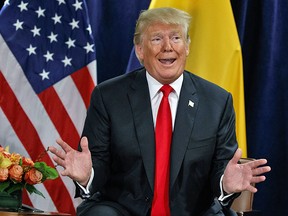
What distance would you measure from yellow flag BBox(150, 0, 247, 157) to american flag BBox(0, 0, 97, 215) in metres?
0.55

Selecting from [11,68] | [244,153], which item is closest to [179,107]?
[244,153]

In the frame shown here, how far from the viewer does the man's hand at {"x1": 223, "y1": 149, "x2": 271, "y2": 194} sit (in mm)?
2879

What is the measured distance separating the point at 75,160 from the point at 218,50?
1715mm

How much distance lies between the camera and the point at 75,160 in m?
2.93

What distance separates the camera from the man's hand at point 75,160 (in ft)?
9.54

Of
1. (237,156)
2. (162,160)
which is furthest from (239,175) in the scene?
(162,160)

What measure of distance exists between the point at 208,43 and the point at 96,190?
5.31ft

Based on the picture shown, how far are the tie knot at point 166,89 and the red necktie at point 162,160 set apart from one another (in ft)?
0.11

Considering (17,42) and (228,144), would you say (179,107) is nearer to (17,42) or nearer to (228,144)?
(228,144)

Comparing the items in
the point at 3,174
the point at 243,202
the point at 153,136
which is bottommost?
the point at 243,202

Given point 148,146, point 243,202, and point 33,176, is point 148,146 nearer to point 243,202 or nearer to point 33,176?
point 33,176

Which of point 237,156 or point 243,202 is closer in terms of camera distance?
point 237,156

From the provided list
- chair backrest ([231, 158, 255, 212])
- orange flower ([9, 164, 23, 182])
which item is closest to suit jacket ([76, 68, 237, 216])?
orange flower ([9, 164, 23, 182])

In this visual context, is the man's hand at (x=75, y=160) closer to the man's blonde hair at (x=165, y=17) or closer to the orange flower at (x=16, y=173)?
the orange flower at (x=16, y=173)
